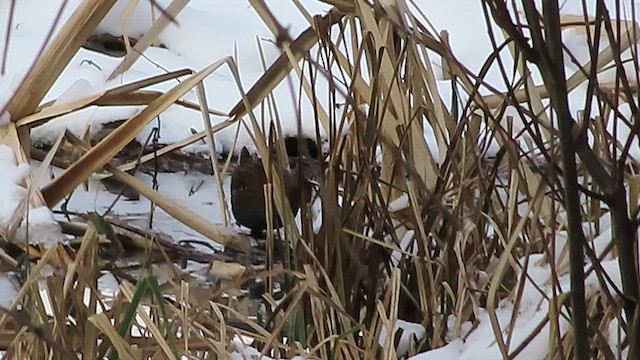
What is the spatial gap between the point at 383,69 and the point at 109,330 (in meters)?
0.57

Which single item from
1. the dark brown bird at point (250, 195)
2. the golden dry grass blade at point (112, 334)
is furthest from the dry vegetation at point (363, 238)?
the dark brown bird at point (250, 195)

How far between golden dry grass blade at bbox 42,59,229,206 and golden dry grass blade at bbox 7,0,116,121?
14 cm

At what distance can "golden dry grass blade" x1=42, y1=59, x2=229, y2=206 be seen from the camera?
140 centimetres

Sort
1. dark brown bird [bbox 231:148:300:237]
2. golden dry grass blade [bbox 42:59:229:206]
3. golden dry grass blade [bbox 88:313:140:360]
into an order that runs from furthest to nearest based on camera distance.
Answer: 1. dark brown bird [bbox 231:148:300:237]
2. golden dry grass blade [bbox 42:59:229:206]
3. golden dry grass blade [bbox 88:313:140:360]

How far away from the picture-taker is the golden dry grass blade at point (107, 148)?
1.40 m

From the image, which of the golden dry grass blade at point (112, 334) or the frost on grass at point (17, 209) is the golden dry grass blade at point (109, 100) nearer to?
the frost on grass at point (17, 209)

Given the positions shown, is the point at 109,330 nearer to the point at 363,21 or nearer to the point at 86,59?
the point at 363,21

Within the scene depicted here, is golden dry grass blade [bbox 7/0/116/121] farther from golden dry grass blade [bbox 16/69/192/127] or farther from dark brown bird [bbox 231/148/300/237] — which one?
dark brown bird [bbox 231/148/300/237]

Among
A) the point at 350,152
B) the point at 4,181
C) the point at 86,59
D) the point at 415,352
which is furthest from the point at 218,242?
the point at 86,59

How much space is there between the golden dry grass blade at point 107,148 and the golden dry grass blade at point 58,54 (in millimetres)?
138

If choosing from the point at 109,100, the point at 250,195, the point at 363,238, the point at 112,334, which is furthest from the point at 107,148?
the point at 112,334

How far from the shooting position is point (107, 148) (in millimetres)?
1439

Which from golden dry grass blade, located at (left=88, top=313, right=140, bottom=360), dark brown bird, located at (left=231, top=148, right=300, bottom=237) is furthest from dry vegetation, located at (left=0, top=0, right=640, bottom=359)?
dark brown bird, located at (left=231, top=148, right=300, bottom=237)

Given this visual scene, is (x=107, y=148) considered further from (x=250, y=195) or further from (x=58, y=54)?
(x=250, y=195)
